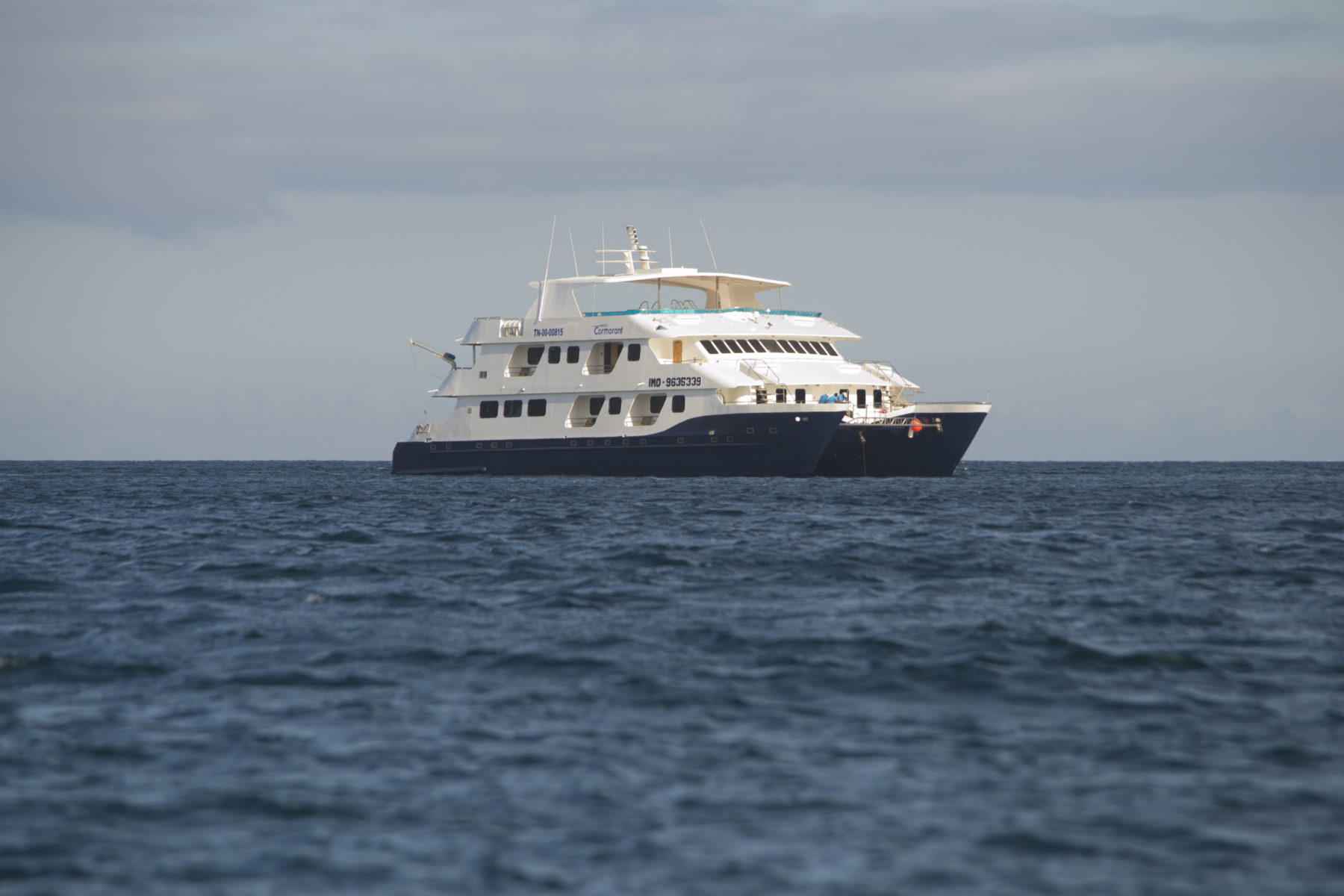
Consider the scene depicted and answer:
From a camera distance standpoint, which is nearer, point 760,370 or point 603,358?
point 760,370

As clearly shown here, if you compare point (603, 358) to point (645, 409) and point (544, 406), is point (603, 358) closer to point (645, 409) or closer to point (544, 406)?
point (645, 409)

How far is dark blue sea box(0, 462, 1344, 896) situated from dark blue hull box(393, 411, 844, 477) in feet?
73.1

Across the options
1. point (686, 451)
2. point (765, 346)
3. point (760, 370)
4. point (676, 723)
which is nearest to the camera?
point (676, 723)

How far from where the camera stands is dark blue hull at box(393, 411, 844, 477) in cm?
4519

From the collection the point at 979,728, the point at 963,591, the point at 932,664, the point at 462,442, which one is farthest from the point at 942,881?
the point at 462,442

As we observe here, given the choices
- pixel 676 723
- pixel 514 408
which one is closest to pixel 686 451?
pixel 514 408

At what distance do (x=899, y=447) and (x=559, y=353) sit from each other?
1271 centimetres

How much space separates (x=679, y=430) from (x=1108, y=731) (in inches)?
1460

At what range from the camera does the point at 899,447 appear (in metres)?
48.4

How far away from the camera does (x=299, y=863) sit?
25.0 feet

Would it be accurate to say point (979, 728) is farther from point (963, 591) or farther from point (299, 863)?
point (963, 591)

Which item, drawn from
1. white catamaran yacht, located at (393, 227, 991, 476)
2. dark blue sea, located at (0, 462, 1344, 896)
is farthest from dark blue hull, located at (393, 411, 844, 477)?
dark blue sea, located at (0, 462, 1344, 896)

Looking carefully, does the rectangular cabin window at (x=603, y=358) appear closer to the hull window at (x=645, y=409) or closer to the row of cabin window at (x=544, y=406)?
the row of cabin window at (x=544, y=406)

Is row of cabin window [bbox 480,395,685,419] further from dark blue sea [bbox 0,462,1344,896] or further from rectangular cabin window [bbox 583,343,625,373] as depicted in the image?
dark blue sea [bbox 0,462,1344,896]
